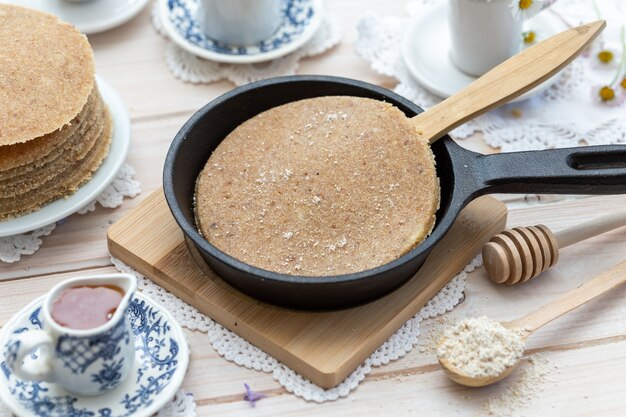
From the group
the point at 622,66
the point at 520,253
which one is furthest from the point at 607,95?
the point at 520,253

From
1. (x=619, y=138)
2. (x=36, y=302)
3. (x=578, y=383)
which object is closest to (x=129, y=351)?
(x=36, y=302)

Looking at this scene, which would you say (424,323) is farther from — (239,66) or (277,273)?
(239,66)

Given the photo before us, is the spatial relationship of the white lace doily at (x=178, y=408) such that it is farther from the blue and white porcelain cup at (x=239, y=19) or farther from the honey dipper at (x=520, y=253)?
the blue and white porcelain cup at (x=239, y=19)

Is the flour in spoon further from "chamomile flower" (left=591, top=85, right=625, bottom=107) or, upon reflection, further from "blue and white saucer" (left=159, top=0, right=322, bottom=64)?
"blue and white saucer" (left=159, top=0, right=322, bottom=64)

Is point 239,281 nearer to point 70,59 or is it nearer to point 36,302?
point 36,302

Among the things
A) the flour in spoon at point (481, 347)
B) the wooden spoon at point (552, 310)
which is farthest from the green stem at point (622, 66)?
the flour in spoon at point (481, 347)

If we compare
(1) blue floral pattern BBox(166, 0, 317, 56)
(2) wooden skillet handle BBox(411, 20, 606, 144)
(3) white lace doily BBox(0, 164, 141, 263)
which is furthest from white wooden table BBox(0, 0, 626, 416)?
(2) wooden skillet handle BBox(411, 20, 606, 144)
